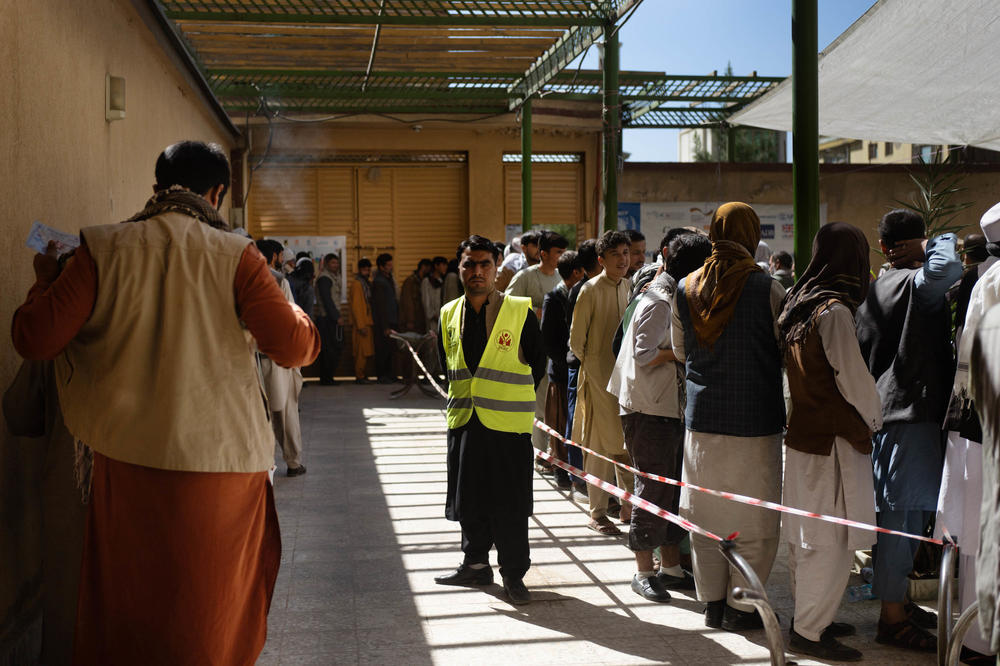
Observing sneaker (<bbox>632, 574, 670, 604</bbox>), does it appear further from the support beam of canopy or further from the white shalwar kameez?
the support beam of canopy

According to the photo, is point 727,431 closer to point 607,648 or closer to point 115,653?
point 607,648

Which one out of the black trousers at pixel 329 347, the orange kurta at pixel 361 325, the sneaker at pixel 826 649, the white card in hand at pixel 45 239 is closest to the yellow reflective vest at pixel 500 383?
the sneaker at pixel 826 649

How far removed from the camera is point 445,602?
5.03 meters

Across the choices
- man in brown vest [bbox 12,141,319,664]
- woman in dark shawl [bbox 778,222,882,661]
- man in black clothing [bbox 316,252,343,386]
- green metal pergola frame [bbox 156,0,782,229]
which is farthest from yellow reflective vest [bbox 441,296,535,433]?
man in black clothing [bbox 316,252,343,386]

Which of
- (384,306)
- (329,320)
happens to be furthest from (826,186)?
(329,320)

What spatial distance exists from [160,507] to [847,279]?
2.81 m

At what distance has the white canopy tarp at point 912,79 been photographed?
665cm

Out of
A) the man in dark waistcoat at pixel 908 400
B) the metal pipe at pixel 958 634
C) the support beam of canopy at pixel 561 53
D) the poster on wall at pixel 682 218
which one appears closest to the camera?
the metal pipe at pixel 958 634

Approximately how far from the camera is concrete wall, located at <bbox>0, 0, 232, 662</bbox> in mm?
3773

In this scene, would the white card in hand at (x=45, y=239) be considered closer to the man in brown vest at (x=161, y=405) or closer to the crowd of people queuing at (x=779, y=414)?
the man in brown vest at (x=161, y=405)

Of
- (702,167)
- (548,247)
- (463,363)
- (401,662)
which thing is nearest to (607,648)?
(401,662)

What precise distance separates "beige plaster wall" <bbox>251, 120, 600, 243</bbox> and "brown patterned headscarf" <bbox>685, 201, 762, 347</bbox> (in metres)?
12.5

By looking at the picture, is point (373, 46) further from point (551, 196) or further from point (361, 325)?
point (551, 196)

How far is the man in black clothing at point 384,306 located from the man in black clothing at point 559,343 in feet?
26.6
